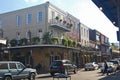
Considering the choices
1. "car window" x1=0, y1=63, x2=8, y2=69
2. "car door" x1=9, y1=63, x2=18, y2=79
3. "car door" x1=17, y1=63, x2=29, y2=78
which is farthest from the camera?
"car door" x1=17, y1=63, x2=29, y2=78

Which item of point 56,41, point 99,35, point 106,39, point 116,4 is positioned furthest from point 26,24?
point 106,39

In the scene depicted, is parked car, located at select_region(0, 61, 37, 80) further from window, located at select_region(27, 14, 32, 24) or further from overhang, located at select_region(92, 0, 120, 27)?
window, located at select_region(27, 14, 32, 24)

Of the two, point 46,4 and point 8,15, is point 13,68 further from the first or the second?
point 8,15

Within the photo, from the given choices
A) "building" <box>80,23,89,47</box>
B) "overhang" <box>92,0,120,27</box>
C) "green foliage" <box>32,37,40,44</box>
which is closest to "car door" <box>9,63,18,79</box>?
"overhang" <box>92,0,120,27</box>

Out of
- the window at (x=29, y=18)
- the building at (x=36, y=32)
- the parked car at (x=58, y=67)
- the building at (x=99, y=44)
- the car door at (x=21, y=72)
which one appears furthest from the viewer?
the building at (x=99, y=44)

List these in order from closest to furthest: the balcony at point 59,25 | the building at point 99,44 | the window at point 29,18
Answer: the balcony at point 59,25, the window at point 29,18, the building at point 99,44

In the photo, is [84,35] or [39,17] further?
[84,35]

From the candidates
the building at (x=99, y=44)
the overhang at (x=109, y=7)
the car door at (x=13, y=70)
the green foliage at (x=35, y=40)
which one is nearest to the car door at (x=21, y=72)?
the car door at (x=13, y=70)

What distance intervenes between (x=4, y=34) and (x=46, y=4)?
1050 centimetres

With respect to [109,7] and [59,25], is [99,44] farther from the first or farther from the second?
[109,7]

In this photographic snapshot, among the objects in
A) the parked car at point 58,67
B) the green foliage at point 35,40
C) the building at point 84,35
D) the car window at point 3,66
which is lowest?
the parked car at point 58,67

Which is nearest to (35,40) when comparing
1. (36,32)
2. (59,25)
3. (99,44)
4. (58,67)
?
(36,32)

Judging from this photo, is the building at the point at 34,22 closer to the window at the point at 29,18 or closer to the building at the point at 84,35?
the window at the point at 29,18

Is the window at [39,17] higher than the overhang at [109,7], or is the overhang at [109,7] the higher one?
the window at [39,17]
